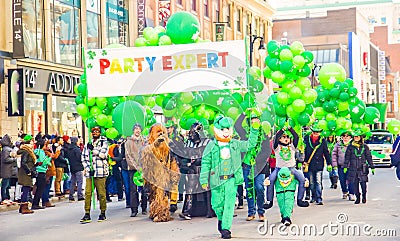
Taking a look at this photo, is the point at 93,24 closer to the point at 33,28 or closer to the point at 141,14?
the point at 141,14

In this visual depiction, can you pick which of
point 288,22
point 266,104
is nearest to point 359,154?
point 266,104

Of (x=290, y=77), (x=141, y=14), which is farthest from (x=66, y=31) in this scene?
(x=290, y=77)

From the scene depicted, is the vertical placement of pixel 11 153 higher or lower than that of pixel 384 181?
higher

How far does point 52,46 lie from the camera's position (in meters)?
29.7

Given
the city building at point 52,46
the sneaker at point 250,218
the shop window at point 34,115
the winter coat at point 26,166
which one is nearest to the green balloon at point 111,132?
the winter coat at point 26,166

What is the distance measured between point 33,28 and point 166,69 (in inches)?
608

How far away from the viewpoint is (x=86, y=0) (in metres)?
32.6

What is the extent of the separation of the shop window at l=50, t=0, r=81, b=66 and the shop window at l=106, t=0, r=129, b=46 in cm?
278

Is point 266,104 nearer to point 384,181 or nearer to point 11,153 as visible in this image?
point 11,153

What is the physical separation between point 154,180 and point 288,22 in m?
83.9

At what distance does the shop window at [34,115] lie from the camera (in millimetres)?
27281

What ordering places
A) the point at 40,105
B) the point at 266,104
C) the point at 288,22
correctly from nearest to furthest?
the point at 266,104 < the point at 40,105 < the point at 288,22

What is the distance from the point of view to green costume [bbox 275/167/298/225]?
40.4 ft

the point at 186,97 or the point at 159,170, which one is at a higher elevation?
the point at 186,97
